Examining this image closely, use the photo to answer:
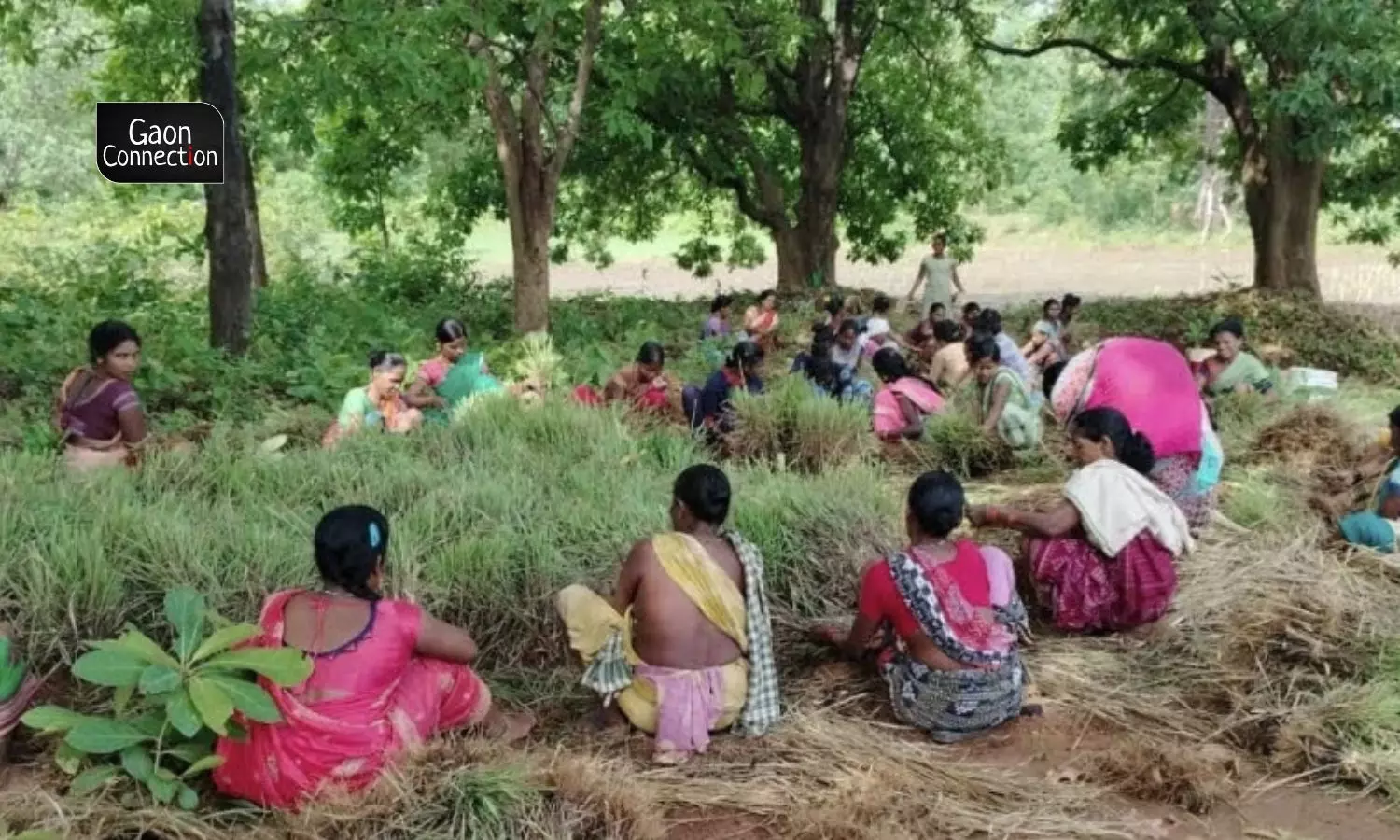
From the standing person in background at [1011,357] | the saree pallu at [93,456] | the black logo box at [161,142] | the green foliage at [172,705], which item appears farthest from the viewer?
the black logo box at [161,142]

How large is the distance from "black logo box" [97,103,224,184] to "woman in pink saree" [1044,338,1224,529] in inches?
218

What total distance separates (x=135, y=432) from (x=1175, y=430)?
168 inches

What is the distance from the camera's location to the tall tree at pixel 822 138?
44.7 feet

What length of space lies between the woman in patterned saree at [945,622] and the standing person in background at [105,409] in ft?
10.7

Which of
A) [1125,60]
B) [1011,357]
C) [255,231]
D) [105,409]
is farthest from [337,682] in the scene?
[1125,60]

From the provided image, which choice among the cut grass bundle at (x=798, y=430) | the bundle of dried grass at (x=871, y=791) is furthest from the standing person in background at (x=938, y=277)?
the bundle of dried grass at (x=871, y=791)

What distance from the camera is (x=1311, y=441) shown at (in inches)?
253

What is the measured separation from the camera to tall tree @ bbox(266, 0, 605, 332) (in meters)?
7.86

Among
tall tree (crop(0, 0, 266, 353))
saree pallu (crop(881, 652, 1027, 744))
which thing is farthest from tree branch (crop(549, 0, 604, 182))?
saree pallu (crop(881, 652, 1027, 744))

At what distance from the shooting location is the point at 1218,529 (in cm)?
500

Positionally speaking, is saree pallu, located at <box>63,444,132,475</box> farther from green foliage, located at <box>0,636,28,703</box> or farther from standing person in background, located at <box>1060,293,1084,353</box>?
standing person in background, located at <box>1060,293,1084,353</box>

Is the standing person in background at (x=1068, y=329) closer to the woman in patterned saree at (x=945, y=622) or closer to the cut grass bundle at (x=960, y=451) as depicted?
the cut grass bundle at (x=960, y=451)

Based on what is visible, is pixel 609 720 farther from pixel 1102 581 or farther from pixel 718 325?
pixel 718 325

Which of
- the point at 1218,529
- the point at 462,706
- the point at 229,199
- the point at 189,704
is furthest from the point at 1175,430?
the point at 229,199
